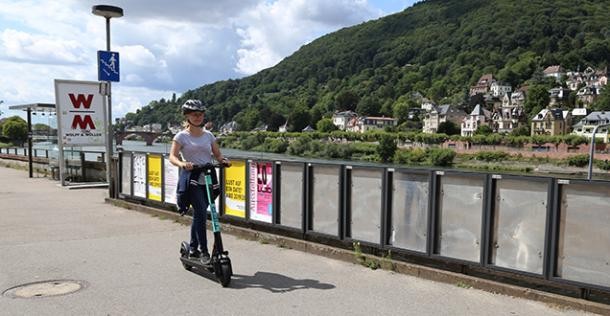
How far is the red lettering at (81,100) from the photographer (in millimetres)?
14805

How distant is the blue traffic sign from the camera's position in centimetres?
1263

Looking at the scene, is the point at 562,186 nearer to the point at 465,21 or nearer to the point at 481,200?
the point at 481,200

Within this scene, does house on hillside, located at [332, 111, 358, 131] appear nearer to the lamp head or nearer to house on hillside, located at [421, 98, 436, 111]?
house on hillside, located at [421, 98, 436, 111]

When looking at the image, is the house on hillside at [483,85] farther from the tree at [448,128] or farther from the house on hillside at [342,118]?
the house on hillside at [342,118]

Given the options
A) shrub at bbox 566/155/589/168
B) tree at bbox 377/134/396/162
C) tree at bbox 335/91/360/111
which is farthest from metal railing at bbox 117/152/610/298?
tree at bbox 335/91/360/111

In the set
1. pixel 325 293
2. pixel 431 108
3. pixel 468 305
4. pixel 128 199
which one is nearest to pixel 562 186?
pixel 468 305

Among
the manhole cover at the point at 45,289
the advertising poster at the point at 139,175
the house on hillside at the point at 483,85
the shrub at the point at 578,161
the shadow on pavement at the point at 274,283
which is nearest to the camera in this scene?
the manhole cover at the point at 45,289

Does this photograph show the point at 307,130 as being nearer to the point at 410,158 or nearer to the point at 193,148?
the point at 410,158

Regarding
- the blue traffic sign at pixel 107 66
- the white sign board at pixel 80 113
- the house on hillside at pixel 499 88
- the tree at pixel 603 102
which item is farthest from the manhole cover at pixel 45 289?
the house on hillside at pixel 499 88

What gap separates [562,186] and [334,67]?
18994 cm

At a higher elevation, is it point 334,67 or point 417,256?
point 334,67

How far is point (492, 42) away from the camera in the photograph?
179 metres

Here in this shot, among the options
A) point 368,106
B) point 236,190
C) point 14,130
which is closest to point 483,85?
point 368,106

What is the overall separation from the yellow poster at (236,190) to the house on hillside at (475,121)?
13751cm
